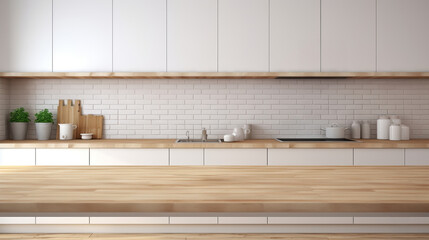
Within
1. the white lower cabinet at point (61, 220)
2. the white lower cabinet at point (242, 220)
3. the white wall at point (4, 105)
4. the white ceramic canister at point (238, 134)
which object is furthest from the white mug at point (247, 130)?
the white wall at point (4, 105)

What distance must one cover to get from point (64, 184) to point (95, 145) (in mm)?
2196

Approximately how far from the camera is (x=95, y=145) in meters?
3.44

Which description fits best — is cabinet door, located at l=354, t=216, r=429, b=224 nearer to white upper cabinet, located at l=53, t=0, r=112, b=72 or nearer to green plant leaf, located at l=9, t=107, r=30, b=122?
white upper cabinet, located at l=53, t=0, r=112, b=72

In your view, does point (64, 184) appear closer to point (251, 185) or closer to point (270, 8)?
point (251, 185)

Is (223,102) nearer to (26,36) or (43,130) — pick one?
(43,130)

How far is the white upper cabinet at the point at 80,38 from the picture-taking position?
379cm

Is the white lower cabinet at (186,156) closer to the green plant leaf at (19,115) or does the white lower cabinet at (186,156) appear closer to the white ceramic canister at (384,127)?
the green plant leaf at (19,115)

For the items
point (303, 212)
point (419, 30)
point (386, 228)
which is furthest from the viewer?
point (419, 30)

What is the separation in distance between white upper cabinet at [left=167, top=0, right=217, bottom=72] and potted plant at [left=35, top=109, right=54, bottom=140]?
1.55 meters

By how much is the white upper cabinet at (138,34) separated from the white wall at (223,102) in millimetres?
391

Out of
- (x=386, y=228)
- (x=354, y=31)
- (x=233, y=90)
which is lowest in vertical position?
(x=386, y=228)

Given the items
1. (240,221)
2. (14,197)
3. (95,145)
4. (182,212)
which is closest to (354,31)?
(240,221)

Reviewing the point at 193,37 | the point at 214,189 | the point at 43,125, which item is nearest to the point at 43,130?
the point at 43,125

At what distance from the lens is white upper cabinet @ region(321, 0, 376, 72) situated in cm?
376
